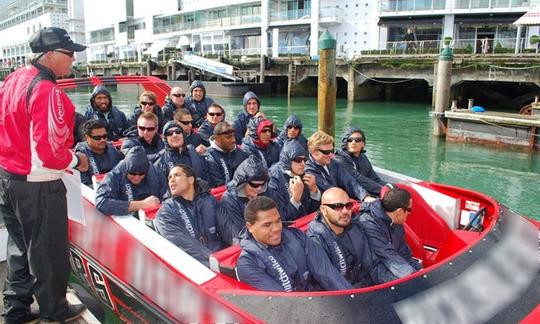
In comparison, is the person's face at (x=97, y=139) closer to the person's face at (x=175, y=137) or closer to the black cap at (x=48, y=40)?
the person's face at (x=175, y=137)

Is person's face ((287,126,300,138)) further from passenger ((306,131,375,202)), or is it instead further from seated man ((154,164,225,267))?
seated man ((154,164,225,267))

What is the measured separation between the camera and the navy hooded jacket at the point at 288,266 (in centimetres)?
249

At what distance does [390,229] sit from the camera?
10.2ft

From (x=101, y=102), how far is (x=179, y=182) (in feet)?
11.2

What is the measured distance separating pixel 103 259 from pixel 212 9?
40036 mm

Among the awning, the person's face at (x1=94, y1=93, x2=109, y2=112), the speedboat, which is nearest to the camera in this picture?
the speedboat

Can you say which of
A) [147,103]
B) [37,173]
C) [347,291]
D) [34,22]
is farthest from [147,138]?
[34,22]

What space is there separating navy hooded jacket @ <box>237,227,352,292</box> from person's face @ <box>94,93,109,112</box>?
4.06 m

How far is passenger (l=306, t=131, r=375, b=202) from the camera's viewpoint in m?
3.97

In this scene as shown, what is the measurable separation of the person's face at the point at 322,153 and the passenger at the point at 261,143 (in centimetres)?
100

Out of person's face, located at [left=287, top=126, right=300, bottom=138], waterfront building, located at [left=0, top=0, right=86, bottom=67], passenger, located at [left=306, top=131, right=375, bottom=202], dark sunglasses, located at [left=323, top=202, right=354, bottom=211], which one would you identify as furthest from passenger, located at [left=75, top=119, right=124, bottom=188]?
waterfront building, located at [left=0, top=0, right=86, bottom=67]

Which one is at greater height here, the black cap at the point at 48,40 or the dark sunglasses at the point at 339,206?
the black cap at the point at 48,40

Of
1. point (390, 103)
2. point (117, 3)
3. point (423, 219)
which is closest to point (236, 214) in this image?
point (423, 219)

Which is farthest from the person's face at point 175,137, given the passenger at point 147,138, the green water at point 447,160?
the green water at point 447,160
